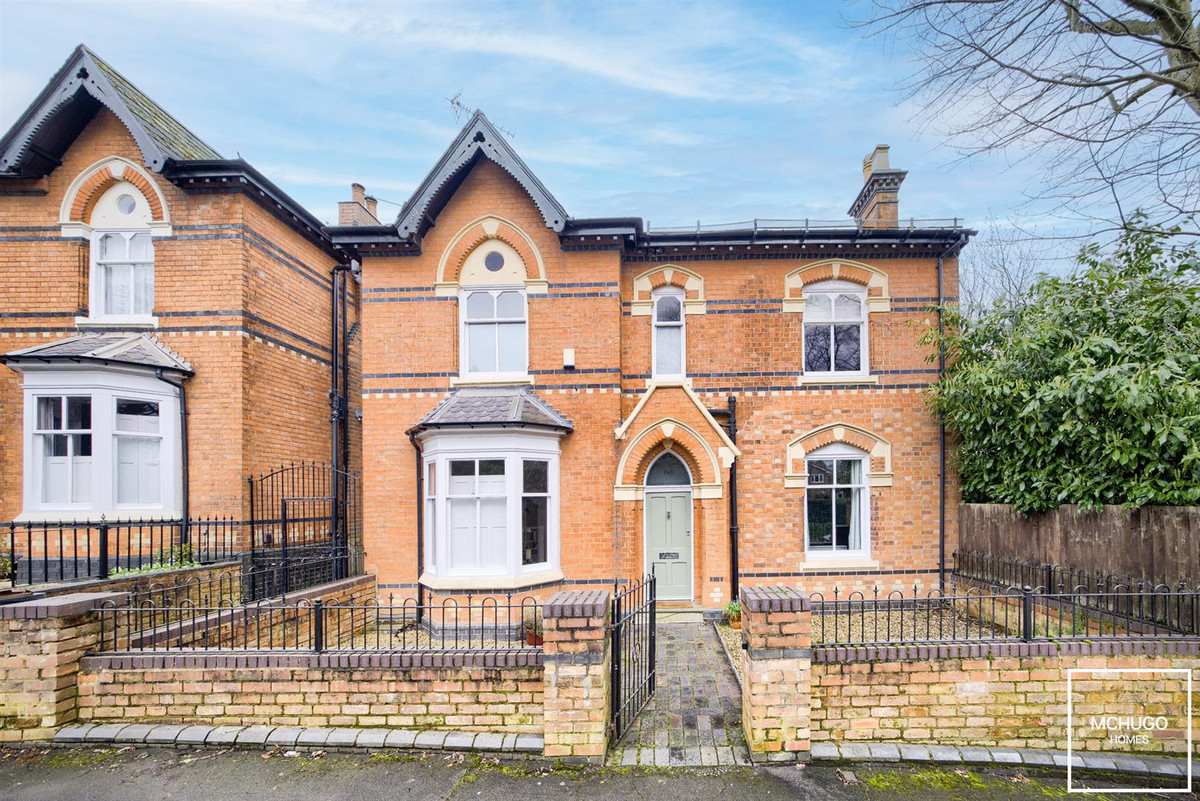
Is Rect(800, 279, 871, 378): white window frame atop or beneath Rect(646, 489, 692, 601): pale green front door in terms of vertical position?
atop

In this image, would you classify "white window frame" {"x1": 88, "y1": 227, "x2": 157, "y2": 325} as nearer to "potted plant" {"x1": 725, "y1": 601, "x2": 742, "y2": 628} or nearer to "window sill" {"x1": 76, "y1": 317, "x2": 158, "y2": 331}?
"window sill" {"x1": 76, "y1": 317, "x2": 158, "y2": 331}

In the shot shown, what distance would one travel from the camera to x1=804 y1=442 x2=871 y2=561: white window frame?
451 inches

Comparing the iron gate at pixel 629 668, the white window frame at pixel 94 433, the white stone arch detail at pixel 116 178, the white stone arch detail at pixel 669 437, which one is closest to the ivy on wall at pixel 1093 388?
the white stone arch detail at pixel 669 437

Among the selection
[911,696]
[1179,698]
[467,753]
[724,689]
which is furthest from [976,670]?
[467,753]

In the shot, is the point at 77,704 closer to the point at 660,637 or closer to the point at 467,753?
the point at 467,753

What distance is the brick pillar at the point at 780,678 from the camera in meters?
5.39

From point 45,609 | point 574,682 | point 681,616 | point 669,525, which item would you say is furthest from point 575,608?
point 669,525

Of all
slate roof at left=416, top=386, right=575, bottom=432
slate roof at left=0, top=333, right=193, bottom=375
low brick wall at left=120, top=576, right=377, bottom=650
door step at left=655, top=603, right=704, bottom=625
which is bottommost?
door step at left=655, top=603, right=704, bottom=625

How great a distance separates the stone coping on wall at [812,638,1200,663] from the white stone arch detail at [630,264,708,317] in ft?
24.2

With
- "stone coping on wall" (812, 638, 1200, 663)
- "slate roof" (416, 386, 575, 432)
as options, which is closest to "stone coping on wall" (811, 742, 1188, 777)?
"stone coping on wall" (812, 638, 1200, 663)

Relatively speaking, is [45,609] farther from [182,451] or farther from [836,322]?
[836,322]

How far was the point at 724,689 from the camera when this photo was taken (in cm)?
695

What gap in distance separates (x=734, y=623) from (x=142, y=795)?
26.3 ft

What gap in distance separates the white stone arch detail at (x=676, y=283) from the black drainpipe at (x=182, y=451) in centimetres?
822
